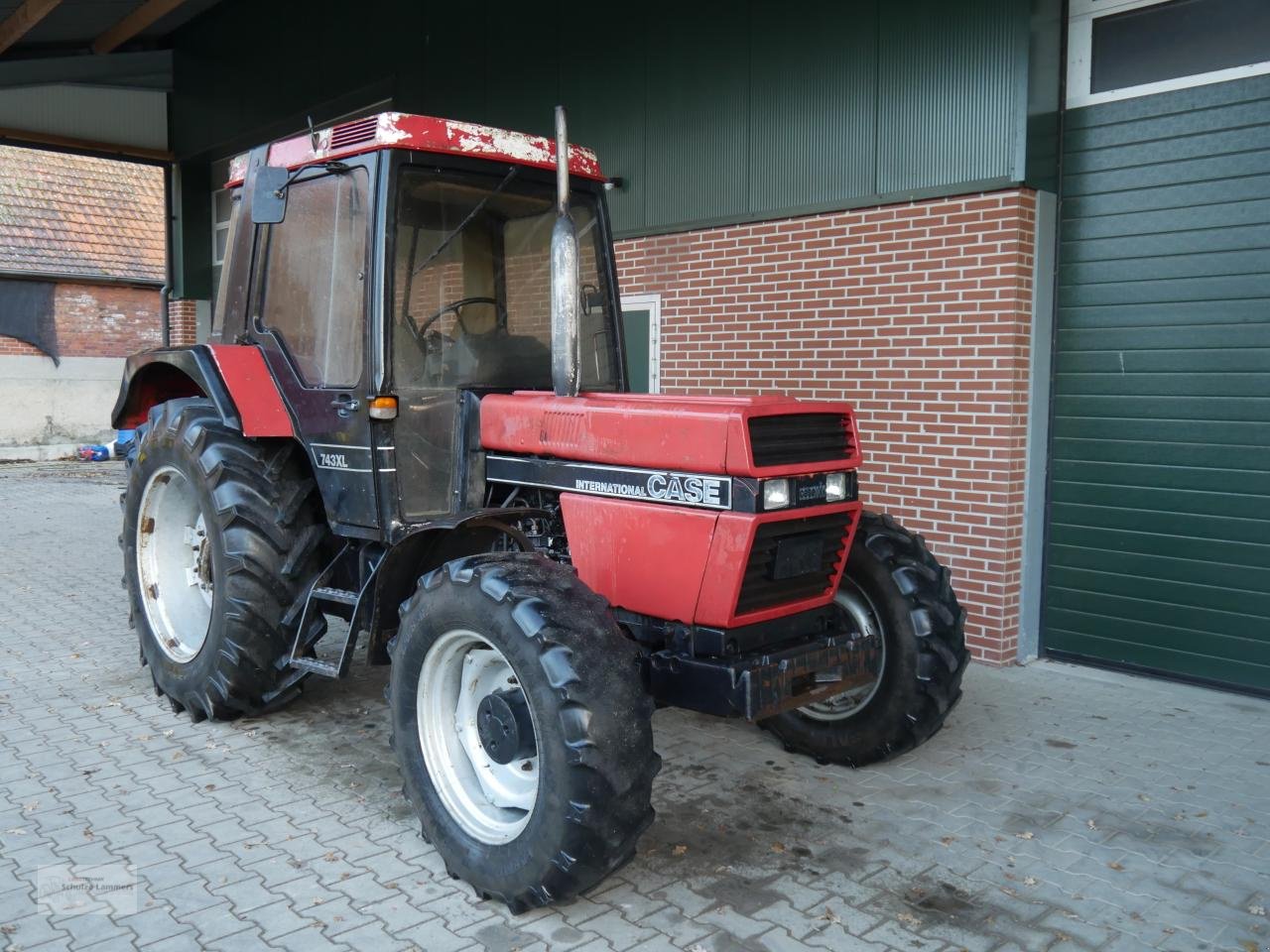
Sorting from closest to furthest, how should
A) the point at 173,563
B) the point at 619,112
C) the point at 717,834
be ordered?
the point at 717,834 → the point at 173,563 → the point at 619,112

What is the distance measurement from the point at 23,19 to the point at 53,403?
30.3ft

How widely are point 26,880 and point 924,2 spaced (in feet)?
19.1

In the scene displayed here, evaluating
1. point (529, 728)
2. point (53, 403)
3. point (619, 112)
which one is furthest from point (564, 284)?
point (53, 403)

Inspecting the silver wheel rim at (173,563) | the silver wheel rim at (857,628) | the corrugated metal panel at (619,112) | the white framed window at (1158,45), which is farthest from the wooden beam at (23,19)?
the silver wheel rim at (857,628)

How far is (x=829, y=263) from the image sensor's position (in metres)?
6.54

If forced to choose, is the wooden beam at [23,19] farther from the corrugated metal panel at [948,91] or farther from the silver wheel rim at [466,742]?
the silver wheel rim at [466,742]

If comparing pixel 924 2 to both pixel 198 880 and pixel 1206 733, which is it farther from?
pixel 198 880

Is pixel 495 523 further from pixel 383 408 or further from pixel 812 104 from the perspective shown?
pixel 812 104

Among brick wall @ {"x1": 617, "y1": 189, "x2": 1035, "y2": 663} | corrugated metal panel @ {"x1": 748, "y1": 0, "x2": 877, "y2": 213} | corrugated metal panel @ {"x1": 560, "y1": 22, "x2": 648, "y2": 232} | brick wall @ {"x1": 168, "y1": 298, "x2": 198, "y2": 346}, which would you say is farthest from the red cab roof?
brick wall @ {"x1": 168, "y1": 298, "x2": 198, "y2": 346}

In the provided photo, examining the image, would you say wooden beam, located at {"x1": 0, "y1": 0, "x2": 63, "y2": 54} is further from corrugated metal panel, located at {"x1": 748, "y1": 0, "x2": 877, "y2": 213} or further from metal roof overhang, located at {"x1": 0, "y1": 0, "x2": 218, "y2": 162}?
corrugated metal panel, located at {"x1": 748, "y1": 0, "x2": 877, "y2": 213}

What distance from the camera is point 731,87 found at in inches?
280

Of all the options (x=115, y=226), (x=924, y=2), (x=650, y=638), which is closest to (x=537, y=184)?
(x=650, y=638)

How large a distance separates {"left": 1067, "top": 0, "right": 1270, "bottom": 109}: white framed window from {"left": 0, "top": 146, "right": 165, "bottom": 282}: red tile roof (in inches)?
649

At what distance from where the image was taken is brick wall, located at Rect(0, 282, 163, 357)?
1756 cm
